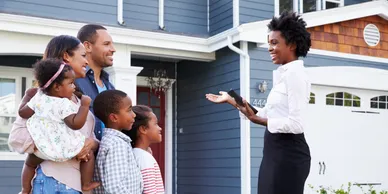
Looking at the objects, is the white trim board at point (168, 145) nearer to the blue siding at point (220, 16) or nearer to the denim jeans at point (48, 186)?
the blue siding at point (220, 16)

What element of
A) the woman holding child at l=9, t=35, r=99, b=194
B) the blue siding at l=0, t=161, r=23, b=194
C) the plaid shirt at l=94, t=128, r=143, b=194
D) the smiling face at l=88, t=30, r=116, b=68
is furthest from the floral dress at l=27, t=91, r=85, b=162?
the blue siding at l=0, t=161, r=23, b=194

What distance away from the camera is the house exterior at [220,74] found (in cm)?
805

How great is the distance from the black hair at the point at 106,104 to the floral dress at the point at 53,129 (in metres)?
0.27

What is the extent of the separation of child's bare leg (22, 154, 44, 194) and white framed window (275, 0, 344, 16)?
7313 millimetres

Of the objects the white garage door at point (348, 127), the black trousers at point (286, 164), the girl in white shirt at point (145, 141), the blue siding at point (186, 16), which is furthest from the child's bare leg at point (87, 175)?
the blue siding at point (186, 16)

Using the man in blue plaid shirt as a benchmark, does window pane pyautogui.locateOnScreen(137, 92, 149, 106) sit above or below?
above

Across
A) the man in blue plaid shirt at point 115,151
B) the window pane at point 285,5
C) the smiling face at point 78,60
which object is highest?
the window pane at point 285,5

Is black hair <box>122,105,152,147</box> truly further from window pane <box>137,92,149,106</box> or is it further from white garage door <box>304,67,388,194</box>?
window pane <box>137,92,149,106</box>

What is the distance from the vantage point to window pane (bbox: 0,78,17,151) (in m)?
8.19

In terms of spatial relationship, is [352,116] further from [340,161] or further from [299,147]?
[299,147]

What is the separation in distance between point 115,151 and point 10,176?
6110 millimetres

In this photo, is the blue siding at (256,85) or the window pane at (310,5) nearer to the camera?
the blue siding at (256,85)

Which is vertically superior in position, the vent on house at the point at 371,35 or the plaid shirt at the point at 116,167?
the vent on house at the point at 371,35

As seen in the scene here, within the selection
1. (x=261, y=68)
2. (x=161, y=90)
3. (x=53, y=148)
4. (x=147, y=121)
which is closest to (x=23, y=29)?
(x=161, y=90)
